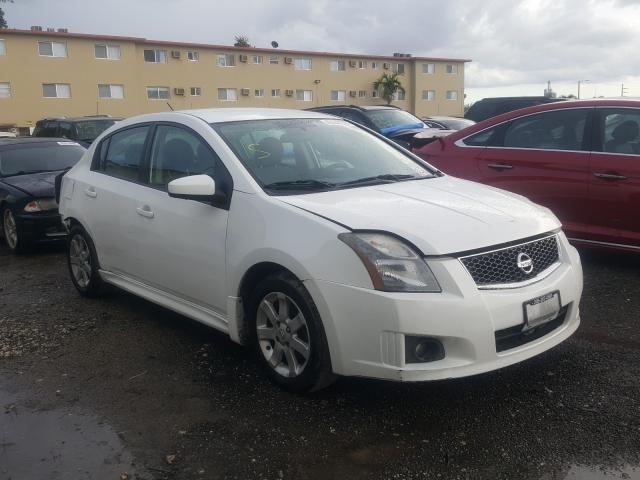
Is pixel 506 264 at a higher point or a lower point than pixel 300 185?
lower

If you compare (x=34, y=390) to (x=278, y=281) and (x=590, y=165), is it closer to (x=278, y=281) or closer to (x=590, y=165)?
(x=278, y=281)

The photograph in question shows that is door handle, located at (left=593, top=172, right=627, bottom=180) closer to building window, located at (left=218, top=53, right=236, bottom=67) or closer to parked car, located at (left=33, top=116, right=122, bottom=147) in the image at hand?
parked car, located at (left=33, top=116, right=122, bottom=147)

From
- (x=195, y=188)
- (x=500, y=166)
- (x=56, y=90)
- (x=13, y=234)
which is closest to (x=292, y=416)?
(x=195, y=188)

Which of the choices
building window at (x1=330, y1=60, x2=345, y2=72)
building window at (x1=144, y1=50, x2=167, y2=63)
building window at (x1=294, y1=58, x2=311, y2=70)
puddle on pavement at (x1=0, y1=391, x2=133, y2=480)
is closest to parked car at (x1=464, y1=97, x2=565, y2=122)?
puddle on pavement at (x1=0, y1=391, x2=133, y2=480)

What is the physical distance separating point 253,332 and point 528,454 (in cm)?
168

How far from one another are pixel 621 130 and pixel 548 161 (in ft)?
2.16

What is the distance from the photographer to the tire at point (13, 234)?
7914 millimetres

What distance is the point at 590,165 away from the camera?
226 inches

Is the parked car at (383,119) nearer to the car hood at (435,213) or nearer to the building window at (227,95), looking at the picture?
the car hood at (435,213)

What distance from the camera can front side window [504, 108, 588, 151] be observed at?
19.6ft

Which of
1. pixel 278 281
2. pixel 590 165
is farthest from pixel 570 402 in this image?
pixel 590 165

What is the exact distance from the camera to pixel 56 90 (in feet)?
123

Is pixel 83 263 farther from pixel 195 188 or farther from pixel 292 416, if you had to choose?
pixel 292 416

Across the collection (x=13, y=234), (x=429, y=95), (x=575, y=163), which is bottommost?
(x=13, y=234)
